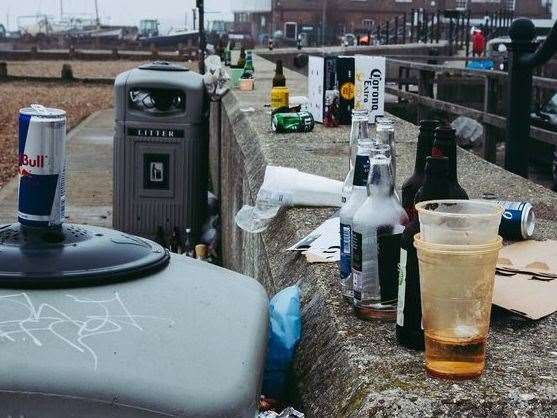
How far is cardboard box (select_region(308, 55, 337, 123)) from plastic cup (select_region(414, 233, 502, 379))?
3.87 m

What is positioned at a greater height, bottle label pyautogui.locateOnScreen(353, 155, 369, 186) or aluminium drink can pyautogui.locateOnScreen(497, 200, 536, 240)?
bottle label pyautogui.locateOnScreen(353, 155, 369, 186)

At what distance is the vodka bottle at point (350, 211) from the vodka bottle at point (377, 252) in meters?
0.12

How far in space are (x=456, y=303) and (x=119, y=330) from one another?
0.58 m

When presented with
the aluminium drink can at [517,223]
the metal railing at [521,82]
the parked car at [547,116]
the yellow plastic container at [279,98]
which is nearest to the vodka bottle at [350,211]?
the aluminium drink can at [517,223]

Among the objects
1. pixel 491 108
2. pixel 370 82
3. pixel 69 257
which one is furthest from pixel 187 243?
pixel 69 257

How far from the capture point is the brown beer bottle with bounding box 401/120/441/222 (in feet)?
8.00

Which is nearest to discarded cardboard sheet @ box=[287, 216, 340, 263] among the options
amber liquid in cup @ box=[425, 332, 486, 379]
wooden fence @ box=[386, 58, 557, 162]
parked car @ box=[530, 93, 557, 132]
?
amber liquid in cup @ box=[425, 332, 486, 379]

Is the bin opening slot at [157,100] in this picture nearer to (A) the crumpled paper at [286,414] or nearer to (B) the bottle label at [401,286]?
(A) the crumpled paper at [286,414]

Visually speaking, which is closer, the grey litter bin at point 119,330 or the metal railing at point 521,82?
the grey litter bin at point 119,330

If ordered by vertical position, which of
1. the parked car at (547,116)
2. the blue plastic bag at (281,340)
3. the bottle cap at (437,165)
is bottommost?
the parked car at (547,116)

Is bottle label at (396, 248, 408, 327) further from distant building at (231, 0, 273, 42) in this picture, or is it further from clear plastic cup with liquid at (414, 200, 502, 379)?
distant building at (231, 0, 273, 42)

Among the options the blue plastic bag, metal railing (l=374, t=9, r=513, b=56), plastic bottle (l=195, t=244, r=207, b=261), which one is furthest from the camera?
metal railing (l=374, t=9, r=513, b=56)

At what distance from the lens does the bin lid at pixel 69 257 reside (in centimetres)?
173

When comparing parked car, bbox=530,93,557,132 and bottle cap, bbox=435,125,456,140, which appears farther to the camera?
parked car, bbox=530,93,557,132
